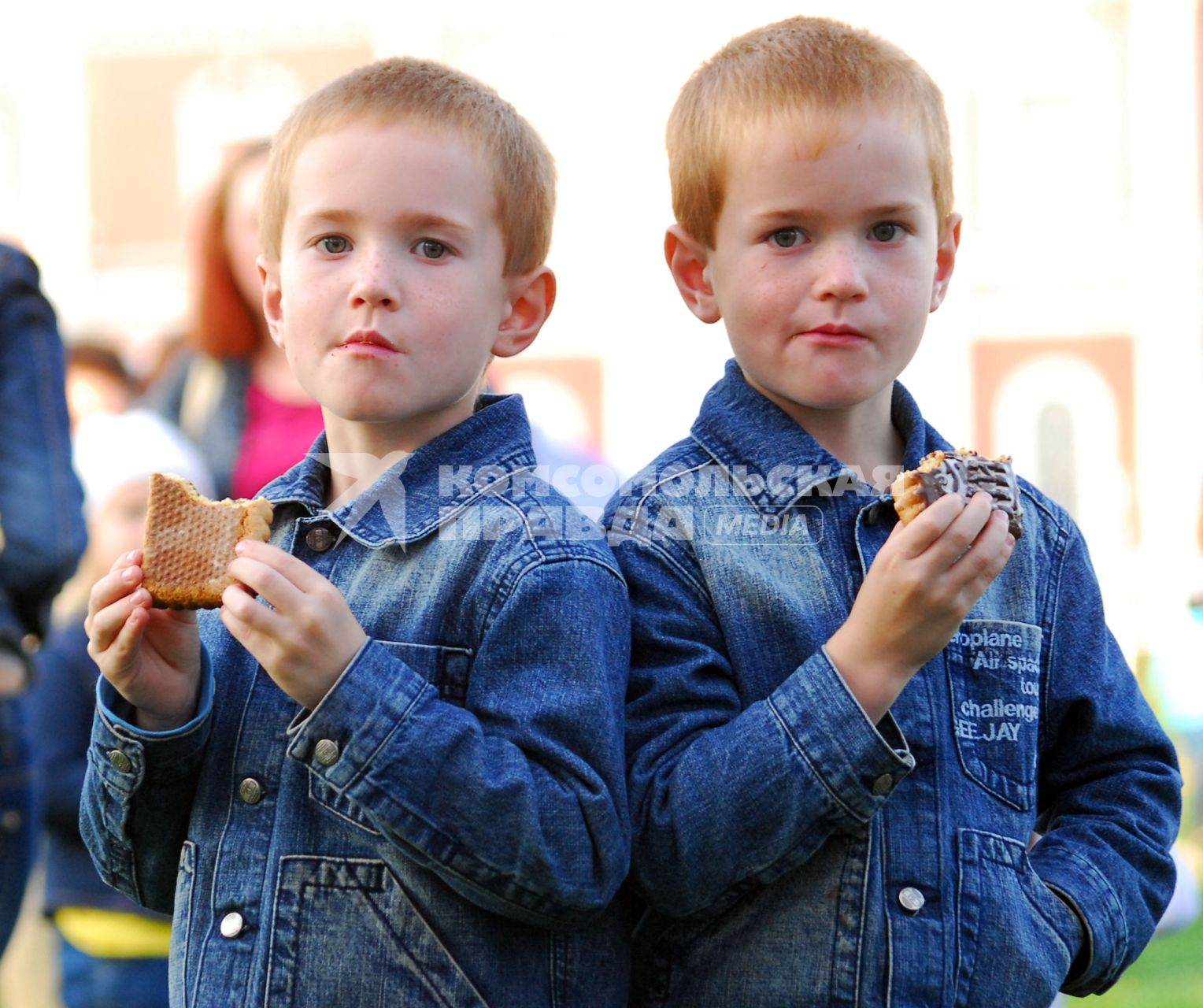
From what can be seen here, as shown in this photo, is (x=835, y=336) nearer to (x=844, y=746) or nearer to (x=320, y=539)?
(x=844, y=746)

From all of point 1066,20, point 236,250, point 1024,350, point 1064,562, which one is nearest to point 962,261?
point 1024,350

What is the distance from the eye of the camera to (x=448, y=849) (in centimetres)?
155

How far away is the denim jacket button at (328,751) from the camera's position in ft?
5.09

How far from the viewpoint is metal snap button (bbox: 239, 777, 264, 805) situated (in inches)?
65.8

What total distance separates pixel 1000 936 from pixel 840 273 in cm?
78

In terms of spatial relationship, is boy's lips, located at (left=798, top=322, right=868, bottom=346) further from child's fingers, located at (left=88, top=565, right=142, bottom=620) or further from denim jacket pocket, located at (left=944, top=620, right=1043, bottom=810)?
child's fingers, located at (left=88, top=565, right=142, bottom=620)

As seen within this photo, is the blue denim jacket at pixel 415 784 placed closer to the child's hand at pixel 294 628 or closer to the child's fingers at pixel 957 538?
the child's hand at pixel 294 628

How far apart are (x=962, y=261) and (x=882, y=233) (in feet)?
61.1

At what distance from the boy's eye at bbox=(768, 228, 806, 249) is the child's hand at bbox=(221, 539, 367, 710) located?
2.27 ft

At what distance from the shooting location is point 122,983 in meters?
3.40

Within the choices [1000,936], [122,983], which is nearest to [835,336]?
[1000,936]

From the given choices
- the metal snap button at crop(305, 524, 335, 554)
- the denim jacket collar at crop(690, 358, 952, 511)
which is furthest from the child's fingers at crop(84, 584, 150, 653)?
the denim jacket collar at crop(690, 358, 952, 511)

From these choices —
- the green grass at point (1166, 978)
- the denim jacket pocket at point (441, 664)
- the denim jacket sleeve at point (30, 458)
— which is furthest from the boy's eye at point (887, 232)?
the green grass at point (1166, 978)

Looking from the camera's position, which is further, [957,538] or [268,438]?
[268,438]
